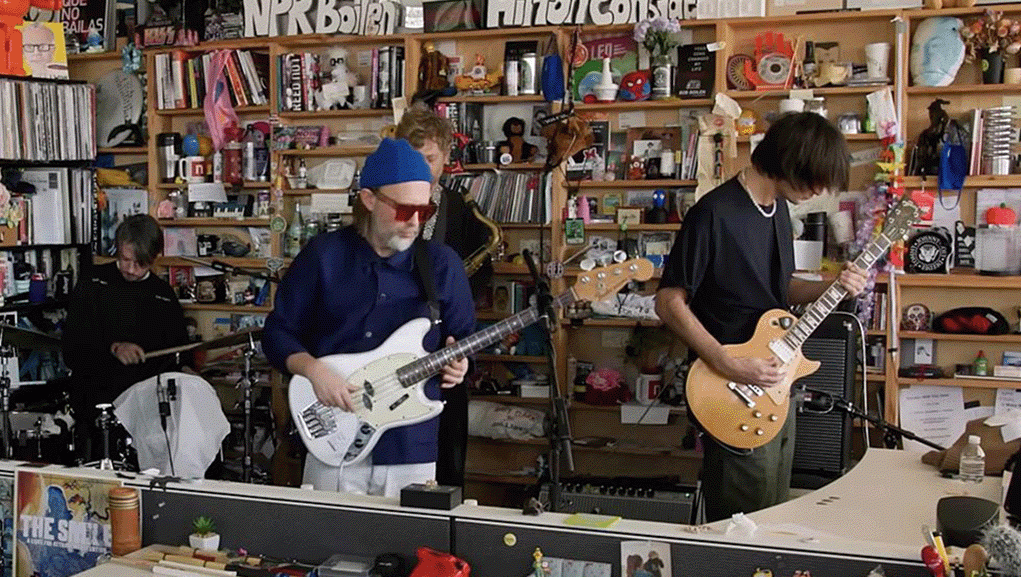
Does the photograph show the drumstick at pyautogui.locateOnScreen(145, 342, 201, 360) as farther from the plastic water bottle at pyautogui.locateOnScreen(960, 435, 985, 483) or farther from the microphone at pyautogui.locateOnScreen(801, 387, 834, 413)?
the plastic water bottle at pyautogui.locateOnScreen(960, 435, 985, 483)

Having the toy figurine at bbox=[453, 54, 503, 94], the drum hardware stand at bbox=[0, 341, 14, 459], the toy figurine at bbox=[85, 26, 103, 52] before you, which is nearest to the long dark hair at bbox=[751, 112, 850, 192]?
the toy figurine at bbox=[453, 54, 503, 94]

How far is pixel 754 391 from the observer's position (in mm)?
3104

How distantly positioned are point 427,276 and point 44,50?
12.5ft

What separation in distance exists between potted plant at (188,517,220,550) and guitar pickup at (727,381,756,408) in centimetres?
156

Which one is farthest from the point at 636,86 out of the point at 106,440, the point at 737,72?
the point at 106,440

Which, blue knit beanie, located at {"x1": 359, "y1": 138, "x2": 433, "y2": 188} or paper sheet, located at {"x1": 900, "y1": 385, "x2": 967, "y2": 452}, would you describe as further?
paper sheet, located at {"x1": 900, "y1": 385, "x2": 967, "y2": 452}

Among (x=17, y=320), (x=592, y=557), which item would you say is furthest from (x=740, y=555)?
(x=17, y=320)

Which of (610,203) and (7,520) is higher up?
(610,203)

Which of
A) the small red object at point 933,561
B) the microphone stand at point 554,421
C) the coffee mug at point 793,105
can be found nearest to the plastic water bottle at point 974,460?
the microphone stand at point 554,421

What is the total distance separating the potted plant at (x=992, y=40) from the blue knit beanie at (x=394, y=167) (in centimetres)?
293

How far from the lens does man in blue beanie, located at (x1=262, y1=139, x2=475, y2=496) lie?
279 centimetres

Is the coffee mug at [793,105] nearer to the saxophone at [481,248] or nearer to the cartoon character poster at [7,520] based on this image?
the saxophone at [481,248]

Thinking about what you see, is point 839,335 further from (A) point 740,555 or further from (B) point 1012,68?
(A) point 740,555

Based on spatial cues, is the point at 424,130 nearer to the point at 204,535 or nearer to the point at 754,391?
the point at 754,391
